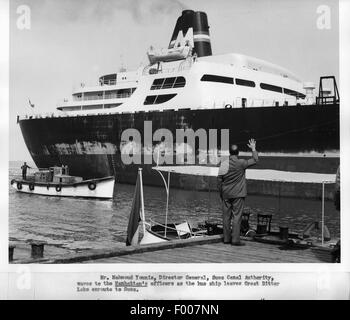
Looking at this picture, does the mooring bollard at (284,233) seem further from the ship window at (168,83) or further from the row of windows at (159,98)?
the ship window at (168,83)

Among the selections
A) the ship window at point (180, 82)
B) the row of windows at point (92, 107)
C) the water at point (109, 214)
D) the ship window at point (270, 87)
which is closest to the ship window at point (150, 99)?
the ship window at point (180, 82)

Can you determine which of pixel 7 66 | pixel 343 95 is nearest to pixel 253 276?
pixel 343 95

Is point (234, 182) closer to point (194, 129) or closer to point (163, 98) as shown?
point (194, 129)

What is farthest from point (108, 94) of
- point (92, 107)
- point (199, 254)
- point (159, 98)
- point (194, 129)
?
point (199, 254)

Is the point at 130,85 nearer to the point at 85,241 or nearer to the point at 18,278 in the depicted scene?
the point at 85,241

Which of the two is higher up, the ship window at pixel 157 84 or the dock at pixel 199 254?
the ship window at pixel 157 84

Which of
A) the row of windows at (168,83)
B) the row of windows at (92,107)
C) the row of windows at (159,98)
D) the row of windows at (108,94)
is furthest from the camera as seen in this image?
the row of windows at (92,107)

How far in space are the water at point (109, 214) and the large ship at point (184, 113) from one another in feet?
4.60

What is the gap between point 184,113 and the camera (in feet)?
59.5

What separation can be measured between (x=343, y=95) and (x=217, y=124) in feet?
42.1

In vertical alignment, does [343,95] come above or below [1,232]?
above

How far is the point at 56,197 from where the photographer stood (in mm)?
18000

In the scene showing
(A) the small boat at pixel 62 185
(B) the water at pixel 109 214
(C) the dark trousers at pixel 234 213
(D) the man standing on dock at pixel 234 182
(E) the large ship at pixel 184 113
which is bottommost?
(B) the water at pixel 109 214

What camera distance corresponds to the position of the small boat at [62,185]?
1746 cm
